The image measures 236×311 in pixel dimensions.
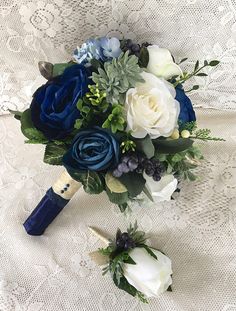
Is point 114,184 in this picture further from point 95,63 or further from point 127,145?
point 95,63

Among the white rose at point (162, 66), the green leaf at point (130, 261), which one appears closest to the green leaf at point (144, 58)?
the white rose at point (162, 66)

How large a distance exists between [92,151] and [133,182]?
9 cm

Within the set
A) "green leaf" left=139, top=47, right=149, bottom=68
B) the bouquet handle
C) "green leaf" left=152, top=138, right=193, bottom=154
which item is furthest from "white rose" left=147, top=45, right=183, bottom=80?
the bouquet handle

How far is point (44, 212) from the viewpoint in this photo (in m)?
0.91

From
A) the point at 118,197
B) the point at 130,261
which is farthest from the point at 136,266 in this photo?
the point at 118,197

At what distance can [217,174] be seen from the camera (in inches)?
39.1

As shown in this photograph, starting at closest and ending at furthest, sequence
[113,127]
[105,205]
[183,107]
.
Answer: [113,127], [183,107], [105,205]

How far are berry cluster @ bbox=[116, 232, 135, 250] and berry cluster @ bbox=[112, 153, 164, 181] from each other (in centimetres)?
13

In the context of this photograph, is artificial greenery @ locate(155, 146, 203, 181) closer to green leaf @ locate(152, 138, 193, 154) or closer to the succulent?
green leaf @ locate(152, 138, 193, 154)

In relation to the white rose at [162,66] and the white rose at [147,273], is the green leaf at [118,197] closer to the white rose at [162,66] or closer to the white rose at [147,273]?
the white rose at [147,273]

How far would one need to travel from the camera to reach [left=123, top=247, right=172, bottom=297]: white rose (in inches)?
30.6

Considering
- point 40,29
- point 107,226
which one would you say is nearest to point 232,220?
point 107,226

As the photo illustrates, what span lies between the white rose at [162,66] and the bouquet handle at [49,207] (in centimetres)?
26

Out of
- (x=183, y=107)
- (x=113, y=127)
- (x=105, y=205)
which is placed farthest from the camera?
(x=105, y=205)
